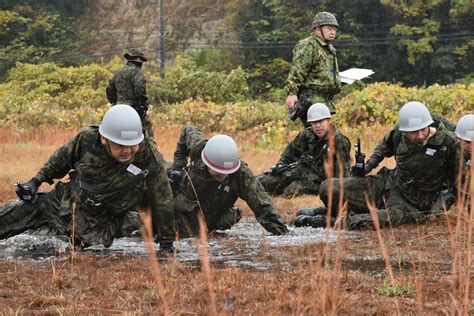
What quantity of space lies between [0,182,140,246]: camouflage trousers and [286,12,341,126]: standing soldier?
3.88m

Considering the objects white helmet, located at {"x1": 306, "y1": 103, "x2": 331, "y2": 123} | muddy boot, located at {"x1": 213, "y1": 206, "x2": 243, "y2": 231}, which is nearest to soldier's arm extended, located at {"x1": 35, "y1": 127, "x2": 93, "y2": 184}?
muddy boot, located at {"x1": 213, "y1": 206, "x2": 243, "y2": 231}

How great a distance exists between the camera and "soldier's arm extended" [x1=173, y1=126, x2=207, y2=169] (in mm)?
8422

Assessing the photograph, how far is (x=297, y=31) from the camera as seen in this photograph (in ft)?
123

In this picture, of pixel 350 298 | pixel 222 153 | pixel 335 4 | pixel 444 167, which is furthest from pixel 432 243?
pixel 335 4

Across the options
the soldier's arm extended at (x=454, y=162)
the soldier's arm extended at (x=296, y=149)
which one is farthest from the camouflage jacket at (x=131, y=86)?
the soldier's arm extended at (x=454, y=162)

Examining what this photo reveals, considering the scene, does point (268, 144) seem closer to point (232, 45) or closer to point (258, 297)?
point (258, 297)

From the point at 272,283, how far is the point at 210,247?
7.63 ft

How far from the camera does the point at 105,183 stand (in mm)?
6965

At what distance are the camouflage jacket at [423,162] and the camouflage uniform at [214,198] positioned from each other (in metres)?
1.70

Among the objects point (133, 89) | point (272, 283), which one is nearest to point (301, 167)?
point (133, 89)

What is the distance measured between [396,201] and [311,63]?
2.53m

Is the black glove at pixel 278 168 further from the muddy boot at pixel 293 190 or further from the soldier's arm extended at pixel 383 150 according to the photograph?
the soldier's arm extended at pixel 383 150

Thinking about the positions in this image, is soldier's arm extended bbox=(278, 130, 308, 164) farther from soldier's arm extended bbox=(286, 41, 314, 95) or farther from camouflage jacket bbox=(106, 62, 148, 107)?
camouflage jacket bbox=(106, 62, 148, 107)

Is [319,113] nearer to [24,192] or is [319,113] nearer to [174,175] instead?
[174,175]
